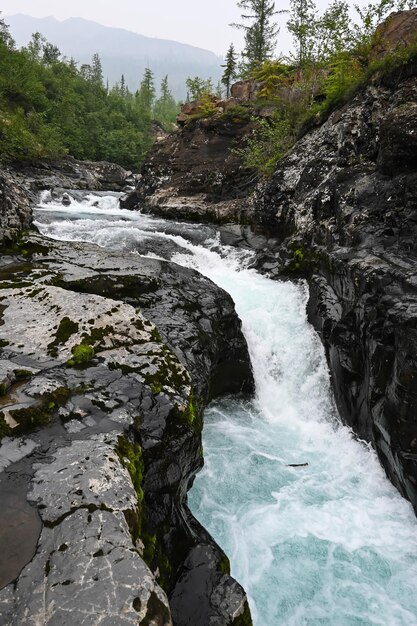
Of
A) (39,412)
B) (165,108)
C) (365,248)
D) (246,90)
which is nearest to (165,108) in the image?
(165,108)

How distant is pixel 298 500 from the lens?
5.79m

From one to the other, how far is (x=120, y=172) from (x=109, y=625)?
41700mm

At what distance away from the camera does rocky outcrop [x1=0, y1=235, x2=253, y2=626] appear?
216cm

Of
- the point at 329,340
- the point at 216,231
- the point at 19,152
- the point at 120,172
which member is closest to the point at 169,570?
the point at 329,340

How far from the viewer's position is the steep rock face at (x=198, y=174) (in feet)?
64.3

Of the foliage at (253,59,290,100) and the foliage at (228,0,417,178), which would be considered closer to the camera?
the foliage at (228,0,417,178)

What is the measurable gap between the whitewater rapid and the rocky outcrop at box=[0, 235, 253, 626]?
4.14ft

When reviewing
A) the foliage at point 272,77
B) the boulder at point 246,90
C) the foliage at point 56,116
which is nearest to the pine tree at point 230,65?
the boulder at point 246,90

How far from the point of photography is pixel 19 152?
29328 mm

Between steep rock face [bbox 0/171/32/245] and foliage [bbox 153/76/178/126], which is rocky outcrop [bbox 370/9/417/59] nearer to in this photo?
steep rock face [bbox 0/171/32/245]

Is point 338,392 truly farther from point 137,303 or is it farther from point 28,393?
point 28,393

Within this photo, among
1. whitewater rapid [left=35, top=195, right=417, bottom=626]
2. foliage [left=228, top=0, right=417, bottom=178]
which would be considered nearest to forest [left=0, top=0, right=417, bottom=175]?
foliage [left=228, top=0, right=417, bottom=178]

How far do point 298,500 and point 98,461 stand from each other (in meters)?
3.97

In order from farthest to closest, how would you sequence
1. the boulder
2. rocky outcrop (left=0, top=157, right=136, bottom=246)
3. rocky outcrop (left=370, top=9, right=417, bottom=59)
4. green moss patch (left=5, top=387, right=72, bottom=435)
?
the boulder
rocky outcrop (left=370, top=9, right=417, bottom=59)
rocky outcrop (left=0, top=157, right=136, bottom=246)
green moss patch (left=5, top=387, right=72, bottom=435)
